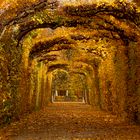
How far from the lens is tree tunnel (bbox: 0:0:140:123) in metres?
21.4

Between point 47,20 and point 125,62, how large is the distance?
5890mm

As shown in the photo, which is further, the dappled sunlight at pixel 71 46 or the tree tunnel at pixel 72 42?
the tree tunnel at pixel 72 42

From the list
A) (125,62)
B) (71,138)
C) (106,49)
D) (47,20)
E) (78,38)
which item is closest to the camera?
(71,138)

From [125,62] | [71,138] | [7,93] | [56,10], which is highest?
[56,10]

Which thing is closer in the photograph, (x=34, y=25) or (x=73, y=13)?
(x=73, y=13)

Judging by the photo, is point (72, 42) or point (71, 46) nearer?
point (72, 42)

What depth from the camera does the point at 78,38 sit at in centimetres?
A: 2916

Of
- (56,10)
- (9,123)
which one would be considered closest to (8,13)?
(56,10)

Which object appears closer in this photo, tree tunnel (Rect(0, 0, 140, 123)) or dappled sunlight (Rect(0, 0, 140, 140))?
dappled sunlight (Rect(0, 0, 140, 140))

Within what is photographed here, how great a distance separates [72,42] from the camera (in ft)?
102

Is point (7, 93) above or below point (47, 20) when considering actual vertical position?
below

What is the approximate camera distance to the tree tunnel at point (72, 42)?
21.4 metres

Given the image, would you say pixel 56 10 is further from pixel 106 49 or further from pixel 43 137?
pixel 106 49

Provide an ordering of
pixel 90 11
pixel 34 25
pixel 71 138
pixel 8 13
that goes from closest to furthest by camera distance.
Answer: pixel 71 138, pixel 8 13, pixel 90 11, pixel 34 25
